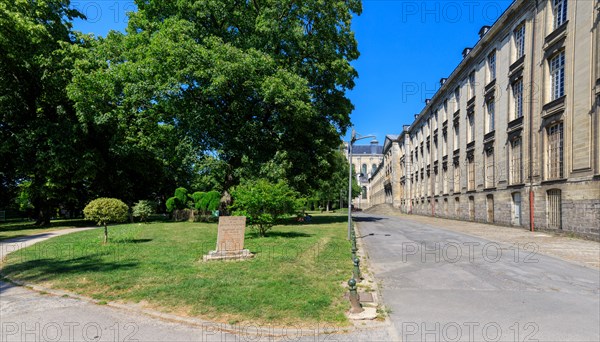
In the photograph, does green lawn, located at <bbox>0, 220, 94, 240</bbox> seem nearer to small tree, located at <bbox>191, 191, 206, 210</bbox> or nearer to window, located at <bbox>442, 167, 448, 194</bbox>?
small tree, located at <bbox>191, 191, 206, 210</bbox>

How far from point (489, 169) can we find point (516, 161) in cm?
445

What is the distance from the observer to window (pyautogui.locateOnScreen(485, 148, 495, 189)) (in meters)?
28.0

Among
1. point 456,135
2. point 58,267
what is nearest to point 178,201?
point 58,267

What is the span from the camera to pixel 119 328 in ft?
16.8

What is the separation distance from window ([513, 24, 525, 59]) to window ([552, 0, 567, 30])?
318cm

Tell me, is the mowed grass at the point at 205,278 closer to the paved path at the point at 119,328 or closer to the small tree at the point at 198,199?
the paved path at the point at 119,328

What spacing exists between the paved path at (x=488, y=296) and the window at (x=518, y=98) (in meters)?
16.0

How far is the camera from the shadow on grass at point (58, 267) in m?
8.22

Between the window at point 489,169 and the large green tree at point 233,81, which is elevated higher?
the large green tree at point 233,81

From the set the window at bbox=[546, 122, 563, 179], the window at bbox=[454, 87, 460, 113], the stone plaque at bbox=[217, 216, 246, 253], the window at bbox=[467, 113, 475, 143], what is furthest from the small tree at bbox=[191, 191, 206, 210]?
the window at bbox=[454, 87, 460, 113]

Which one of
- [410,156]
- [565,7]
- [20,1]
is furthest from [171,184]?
[565,7]

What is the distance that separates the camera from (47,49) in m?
23.8

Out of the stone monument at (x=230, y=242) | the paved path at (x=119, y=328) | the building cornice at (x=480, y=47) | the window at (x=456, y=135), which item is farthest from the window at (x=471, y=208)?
the paved path at (x=119, y=328)

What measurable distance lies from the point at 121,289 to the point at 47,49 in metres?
25.1
